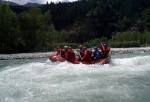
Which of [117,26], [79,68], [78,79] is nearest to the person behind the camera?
[78,79]

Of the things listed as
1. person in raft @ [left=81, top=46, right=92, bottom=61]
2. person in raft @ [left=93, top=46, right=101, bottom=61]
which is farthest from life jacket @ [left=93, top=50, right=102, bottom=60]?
person in raft @ [left=81, top=46, right=92, bottom=61]

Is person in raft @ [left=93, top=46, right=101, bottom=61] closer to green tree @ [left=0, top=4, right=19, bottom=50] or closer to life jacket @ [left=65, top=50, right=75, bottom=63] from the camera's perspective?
A: life jacket @ [left=65, top=50, right=75, bottom=63]

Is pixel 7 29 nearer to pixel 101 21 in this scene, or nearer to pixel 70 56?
pixel 70 56

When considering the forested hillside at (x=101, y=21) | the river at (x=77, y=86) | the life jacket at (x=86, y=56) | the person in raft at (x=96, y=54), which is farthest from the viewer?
the forested hillside at (x=101, y=21)

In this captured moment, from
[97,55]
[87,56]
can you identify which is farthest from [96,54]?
[87,56]

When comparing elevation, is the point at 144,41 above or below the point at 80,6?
below

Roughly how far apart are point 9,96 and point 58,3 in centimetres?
11584

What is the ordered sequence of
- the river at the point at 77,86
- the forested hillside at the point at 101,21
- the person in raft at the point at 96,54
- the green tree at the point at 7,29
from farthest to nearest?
the forested hillside at the point at 101,21, the green tree at the point at 7,29, the person in raft at the point at 96,54, the river at the point at 77,86

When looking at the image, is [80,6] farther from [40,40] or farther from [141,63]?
[141,63]

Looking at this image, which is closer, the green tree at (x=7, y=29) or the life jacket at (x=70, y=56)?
the life jacket at (x=70, y=56)

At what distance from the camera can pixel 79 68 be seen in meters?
16.6

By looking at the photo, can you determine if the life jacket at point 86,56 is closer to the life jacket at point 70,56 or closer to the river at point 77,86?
the life jacket at point 70,56

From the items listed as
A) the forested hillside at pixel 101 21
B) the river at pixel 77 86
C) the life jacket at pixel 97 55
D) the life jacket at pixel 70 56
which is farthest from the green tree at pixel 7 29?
the river at pixel 77 86

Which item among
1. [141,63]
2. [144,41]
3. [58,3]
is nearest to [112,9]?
[58,3]
